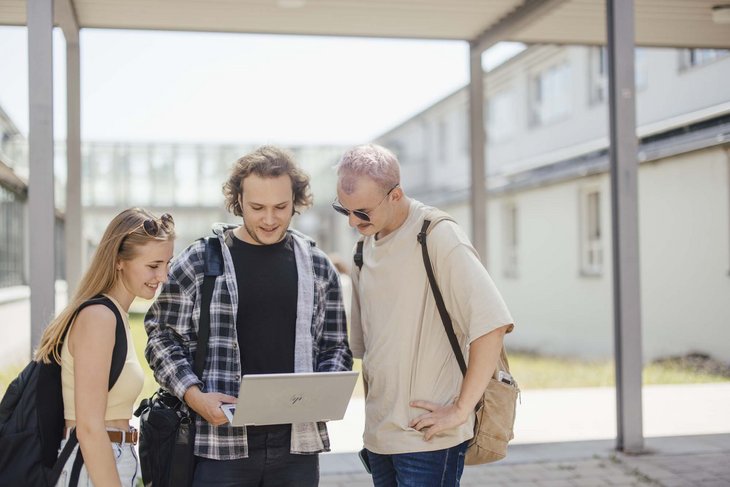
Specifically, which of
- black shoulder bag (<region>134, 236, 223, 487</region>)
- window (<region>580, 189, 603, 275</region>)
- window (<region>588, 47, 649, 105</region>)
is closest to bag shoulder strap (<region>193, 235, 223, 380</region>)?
black shoulder bag (<region>134, 236, 223, 487</region>)

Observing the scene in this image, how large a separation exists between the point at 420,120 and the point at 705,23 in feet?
76.4

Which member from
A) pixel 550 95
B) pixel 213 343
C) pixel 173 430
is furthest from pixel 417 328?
pixel 550 95

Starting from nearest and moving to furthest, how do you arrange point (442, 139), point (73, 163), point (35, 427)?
point (35, 427)
point (73, 163)
point (442, 139)

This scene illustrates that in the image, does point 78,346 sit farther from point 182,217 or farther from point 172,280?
point 182,217

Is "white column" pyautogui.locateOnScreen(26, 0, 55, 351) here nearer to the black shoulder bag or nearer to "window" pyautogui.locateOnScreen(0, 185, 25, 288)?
the black shoulder bag

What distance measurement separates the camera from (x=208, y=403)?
2576 millimetres

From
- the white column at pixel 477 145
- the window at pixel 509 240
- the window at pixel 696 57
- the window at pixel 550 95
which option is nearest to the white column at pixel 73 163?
the white column at pixel 477 145

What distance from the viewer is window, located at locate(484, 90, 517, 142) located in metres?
23.4

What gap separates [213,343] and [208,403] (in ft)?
0.65

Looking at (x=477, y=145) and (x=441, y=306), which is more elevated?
(x=477, y=145)

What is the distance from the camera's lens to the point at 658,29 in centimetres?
792

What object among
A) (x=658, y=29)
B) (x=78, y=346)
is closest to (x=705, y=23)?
(x=658, y=29)

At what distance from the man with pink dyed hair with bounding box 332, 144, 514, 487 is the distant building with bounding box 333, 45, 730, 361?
1025 cm

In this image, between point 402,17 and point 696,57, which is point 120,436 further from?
point 696,57
